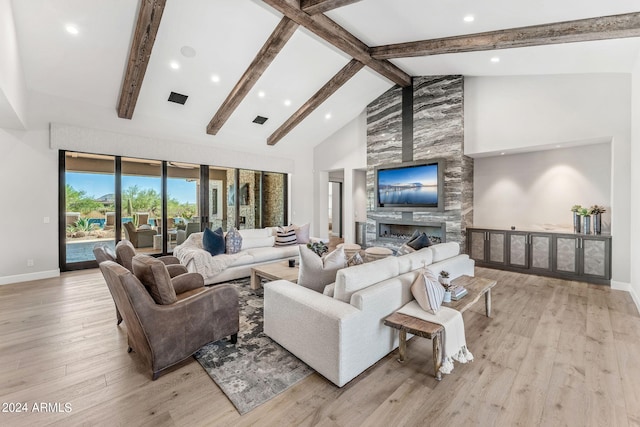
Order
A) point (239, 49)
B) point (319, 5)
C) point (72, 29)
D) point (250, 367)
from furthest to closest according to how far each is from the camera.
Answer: point (239, 49)
point (72, 29)
point (319, 5)
point (250, 367)

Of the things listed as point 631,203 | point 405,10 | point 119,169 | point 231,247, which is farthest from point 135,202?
point 631,203

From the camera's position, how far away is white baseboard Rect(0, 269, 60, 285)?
4695 millimetres

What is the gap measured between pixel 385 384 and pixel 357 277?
83 cm

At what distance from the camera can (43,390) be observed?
6.83ft

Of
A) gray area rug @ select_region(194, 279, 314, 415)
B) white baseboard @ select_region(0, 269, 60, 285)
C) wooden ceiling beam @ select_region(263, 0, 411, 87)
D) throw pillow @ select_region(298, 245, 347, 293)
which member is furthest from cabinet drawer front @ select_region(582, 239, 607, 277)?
white baseboard @ select_region(0, 269, 60, 285)

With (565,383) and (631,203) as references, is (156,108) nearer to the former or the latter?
(565,383)

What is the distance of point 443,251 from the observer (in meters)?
3.65

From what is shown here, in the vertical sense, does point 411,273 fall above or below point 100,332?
above

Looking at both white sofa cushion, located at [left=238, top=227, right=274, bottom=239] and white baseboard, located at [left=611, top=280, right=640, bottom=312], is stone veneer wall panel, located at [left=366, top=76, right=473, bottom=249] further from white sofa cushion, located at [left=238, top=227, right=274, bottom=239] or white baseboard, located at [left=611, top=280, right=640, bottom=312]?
white sofa cushion, located at [left=238, top=227, right=274, bottom=239]

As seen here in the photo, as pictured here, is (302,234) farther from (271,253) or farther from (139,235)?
(139,235)

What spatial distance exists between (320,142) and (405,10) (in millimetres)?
5469

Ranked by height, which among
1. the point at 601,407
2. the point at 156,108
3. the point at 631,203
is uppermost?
the point at 156,108

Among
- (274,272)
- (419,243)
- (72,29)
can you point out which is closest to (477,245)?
(419,243)

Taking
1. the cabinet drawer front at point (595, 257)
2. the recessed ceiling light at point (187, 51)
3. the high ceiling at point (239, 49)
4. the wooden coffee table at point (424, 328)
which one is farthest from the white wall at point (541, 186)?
the recessed ceiling light at point (187, 51)
